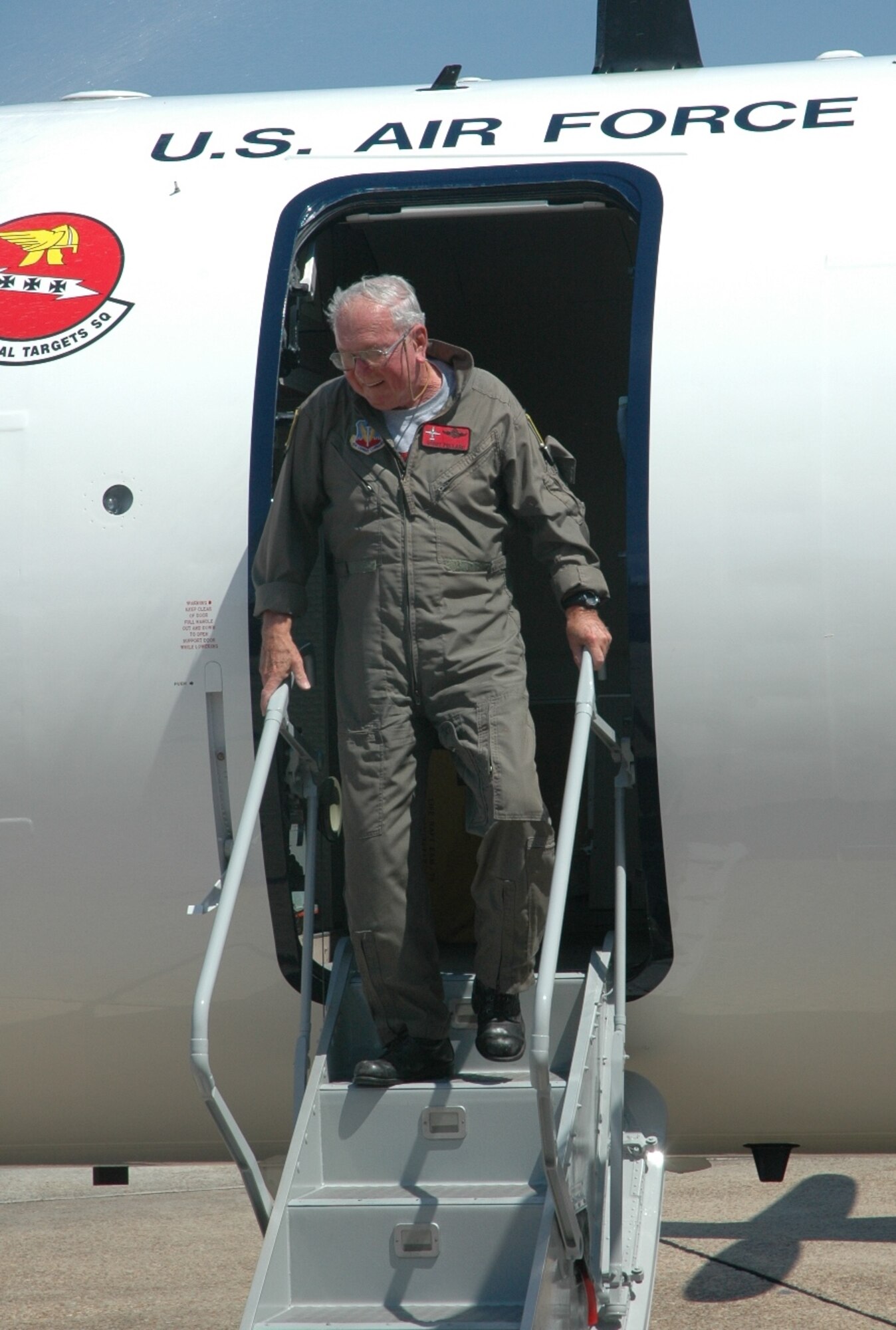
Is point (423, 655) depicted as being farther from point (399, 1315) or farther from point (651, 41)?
point (651, 41)

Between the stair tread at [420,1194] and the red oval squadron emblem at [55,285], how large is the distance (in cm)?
229

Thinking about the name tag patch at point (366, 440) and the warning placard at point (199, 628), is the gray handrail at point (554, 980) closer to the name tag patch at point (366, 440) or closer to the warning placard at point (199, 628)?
the name tag patch at point (366, 440)

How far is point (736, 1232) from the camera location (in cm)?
762

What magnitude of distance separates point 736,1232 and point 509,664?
5.53m

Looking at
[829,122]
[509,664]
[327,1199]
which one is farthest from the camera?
[829,122]

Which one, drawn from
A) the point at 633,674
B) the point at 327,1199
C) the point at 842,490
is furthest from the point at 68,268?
the point at 327,1199

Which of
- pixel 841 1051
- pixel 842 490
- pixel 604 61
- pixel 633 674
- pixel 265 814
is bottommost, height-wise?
pixel 841 1051

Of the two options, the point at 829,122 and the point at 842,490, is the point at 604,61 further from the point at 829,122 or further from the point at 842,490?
the point at 842,490

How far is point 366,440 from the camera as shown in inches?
135

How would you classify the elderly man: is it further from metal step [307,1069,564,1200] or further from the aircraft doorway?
the aircraft doorway

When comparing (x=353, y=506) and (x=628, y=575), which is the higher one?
(x=353, y=506)

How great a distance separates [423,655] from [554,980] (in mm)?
849

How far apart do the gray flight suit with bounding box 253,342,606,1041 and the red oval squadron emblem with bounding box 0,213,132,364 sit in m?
0.74

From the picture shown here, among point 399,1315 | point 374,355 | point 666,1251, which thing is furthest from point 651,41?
point 666,1251
